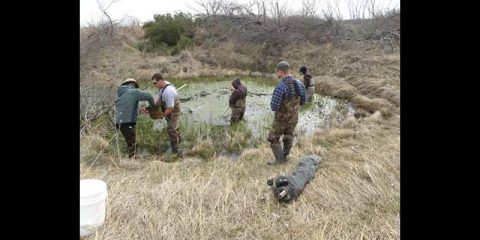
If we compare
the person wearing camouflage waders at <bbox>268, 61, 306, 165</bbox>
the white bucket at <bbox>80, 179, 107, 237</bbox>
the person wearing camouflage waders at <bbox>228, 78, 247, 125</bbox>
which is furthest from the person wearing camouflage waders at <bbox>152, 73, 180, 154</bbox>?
the white bucket at <bbox>80, 179, 107, 237</bbox>

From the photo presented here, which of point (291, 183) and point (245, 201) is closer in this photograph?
point (245, 201)

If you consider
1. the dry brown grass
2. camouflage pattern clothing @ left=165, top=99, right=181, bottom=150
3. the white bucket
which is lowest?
the dry brown grass

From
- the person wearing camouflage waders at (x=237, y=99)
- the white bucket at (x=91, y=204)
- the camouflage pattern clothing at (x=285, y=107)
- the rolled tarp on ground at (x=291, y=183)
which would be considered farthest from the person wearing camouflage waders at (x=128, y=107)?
the white bucket at (x=91, y=204)

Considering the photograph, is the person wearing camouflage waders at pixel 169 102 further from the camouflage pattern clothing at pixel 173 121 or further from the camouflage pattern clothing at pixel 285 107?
the camouflage pattern clothing at pixel 285 107

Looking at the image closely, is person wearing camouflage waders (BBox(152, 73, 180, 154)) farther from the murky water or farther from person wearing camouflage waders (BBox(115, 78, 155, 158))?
the murky water

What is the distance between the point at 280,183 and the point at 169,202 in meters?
1.32

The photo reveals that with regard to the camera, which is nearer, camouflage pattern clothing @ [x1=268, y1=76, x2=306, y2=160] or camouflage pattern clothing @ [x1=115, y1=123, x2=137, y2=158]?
camouflage pattern clothing @ [x1=268, y1=76, x2=306, y2=160]

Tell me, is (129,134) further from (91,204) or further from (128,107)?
(91,204)

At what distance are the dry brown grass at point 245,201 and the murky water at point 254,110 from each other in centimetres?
287

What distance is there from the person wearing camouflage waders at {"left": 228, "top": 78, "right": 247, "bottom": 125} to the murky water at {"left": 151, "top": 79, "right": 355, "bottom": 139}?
290mm

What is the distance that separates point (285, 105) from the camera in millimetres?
5492

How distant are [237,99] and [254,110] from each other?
7.13 feet

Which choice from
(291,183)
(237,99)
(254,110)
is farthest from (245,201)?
(254,110)

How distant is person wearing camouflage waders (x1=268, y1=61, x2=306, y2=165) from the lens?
5.37 metres
